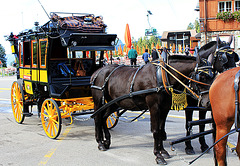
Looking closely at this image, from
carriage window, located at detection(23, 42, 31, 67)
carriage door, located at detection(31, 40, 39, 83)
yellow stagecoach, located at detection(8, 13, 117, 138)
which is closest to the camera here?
yellow stagecoach, located at detection(8, 13, 117, 138)

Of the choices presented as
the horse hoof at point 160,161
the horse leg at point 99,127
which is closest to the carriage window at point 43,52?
the horse leg at point 99,127

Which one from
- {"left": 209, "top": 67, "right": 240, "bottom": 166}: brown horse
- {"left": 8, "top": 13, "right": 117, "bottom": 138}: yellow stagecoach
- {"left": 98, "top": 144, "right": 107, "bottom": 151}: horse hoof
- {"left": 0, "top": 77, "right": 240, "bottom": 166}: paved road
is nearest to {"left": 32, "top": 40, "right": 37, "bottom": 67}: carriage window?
{"left": 8, "top": 13, "right": 117, "bottom": 138}: yellow stagecoach

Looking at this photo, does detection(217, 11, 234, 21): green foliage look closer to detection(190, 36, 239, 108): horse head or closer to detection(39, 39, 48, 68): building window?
detection(39, 39, 48, 68): building window

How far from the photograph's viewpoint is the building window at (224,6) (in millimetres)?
26327

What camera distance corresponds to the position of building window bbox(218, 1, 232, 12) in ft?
86.4

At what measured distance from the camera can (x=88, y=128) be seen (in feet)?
26.0

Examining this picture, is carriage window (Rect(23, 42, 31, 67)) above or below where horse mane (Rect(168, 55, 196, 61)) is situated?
above

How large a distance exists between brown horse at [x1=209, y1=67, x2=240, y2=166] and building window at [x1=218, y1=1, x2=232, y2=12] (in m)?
24.6

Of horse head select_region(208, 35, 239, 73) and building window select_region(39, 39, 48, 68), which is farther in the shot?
building window select_region(39, 39, 48, 68)

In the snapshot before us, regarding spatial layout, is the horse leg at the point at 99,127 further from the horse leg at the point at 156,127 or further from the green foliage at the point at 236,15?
the green foliage at the point at 236,15

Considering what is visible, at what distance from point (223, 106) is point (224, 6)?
2499 cm

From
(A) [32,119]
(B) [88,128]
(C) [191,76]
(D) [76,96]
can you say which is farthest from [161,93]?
(A) [32,119]

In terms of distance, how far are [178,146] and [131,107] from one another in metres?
1.37

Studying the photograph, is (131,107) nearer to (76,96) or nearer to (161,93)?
(161,93)
